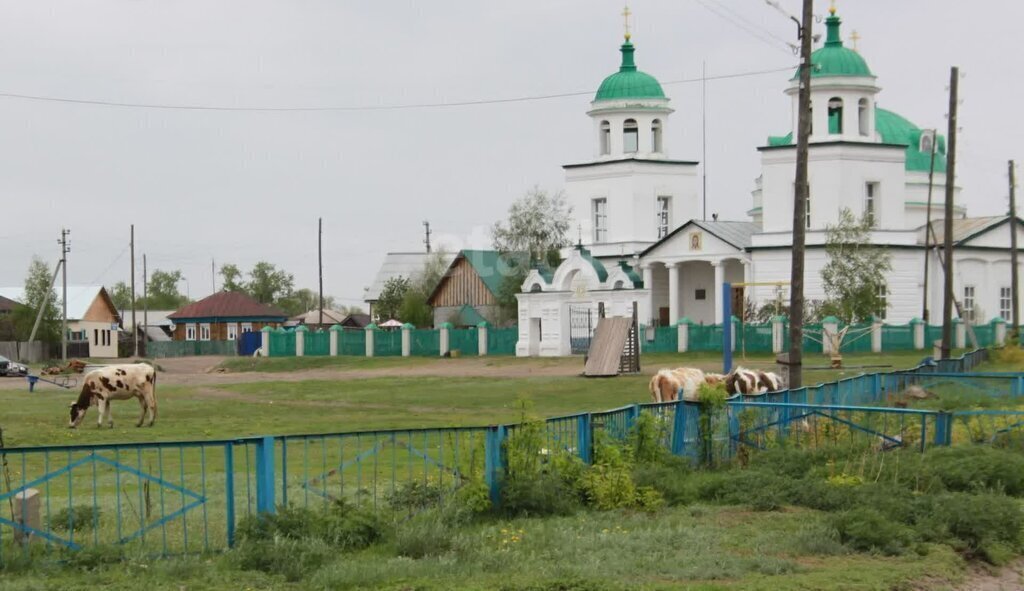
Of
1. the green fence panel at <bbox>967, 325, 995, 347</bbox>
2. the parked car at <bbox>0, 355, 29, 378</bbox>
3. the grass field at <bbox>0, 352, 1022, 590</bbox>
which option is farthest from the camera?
the parked car at <bbox>0, 355, 29, 378</bbox>

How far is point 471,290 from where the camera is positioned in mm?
82750

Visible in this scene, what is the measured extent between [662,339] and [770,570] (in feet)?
149

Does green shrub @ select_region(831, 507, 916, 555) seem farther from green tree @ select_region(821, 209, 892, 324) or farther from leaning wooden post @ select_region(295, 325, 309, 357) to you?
leaning wooden post @ select_region(295, 325, 309, 357)

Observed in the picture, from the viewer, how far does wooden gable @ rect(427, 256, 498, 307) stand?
8188 cm

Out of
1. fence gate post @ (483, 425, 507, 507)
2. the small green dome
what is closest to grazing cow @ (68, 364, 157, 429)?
fence gate post @ (483, 425, 507, 507)

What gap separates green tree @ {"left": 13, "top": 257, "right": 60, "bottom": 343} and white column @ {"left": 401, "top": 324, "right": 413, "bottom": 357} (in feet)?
86.0

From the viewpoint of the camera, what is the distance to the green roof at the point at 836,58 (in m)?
60.9

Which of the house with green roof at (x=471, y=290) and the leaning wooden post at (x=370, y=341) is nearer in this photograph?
the leaning wooden post at (x=370, y=341)

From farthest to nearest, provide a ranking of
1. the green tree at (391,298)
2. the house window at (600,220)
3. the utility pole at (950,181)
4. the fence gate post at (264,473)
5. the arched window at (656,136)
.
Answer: the green tree at (391,298), the house window at (600,220), the arched window at (656,136), the utility pole at (950,181), the fence gate post at (264,473)

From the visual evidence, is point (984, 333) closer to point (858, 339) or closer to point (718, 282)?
point (858, 339)

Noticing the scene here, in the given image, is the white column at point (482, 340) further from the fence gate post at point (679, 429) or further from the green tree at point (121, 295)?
the green tree at point (121, 295)

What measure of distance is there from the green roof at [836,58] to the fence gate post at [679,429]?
4538 cm

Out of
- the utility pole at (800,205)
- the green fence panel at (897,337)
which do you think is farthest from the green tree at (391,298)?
the utility pole at (800,205)

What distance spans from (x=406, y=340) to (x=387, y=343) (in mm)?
1411
